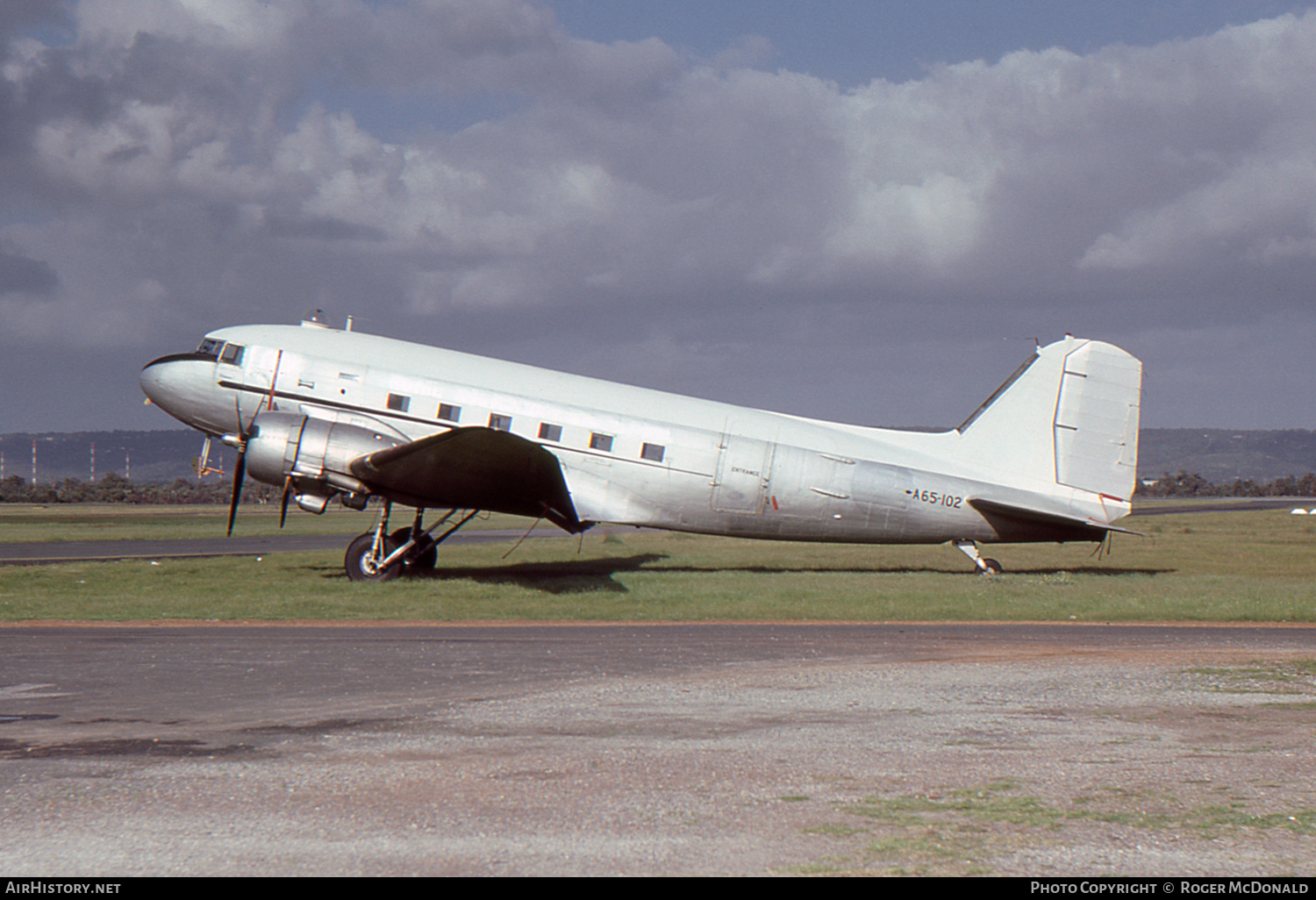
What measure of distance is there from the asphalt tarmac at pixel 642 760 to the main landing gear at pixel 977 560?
9.39 m

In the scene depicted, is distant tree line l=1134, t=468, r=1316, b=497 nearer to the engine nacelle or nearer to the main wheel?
the main wheel

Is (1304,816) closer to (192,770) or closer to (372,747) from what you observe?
(372,747)

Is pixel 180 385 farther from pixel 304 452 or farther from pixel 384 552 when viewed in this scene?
pixel 384 552

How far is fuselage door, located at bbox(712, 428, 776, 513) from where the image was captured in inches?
820

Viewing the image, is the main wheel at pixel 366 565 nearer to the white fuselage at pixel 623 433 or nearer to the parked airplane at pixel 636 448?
the parked airplane at pixel 636 448

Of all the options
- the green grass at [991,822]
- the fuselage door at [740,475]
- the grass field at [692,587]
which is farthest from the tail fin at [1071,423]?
the green grass at [991,822]

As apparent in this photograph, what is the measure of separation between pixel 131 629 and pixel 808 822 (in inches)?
474

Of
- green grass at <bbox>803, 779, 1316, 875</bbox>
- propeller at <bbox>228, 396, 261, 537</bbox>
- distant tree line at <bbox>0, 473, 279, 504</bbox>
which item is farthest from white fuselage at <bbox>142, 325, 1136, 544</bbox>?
distant tree line at <bbox>0, 473, 279, 504</bbox>

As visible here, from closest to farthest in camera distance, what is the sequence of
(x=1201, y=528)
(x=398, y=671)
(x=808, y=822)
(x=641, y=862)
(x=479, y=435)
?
1. (x=641, y=862)
2. (x=808, y=822)
3. (x=398, y=671)
4. (x=479, y=435)
5. (x=1201, y=528)

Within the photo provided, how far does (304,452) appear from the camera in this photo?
1852cm

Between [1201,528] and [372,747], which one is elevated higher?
[1201,528]

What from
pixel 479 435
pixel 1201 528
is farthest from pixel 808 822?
pixel 1201 528

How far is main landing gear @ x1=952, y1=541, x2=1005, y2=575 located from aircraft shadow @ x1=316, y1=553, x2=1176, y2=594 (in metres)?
0.24
